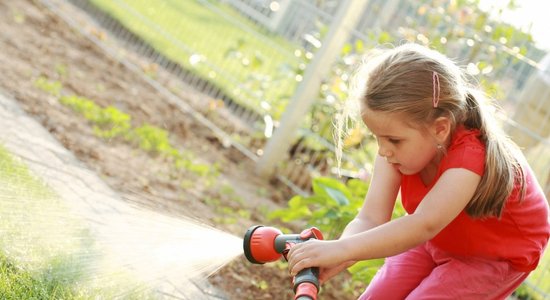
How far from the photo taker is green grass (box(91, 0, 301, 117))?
7.16 meters

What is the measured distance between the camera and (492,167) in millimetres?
2795

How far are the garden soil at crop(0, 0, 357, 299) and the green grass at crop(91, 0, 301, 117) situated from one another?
0.93 feet

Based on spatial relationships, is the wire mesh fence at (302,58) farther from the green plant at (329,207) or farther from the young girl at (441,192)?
the young girl at (441,192)

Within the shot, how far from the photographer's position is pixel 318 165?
6.49 m

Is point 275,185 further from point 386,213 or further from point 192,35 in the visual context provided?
point 386,213

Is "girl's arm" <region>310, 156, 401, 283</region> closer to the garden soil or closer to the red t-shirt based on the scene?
the red t-shirt

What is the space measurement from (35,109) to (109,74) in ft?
7.08

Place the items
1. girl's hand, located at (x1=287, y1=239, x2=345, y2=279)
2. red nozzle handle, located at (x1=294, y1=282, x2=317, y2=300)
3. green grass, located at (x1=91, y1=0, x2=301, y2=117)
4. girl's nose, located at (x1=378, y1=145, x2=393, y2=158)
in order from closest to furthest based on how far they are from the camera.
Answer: red nozzle handle, located at (x1=294, y1=282, x2=317, y2=300) < girl's hand, located at (x1=287, y1=239, x2=345, y2=279) < girl's nose, located at (x1=378, y1=145, x2=393, y2=158) < green grass, located at (x1=91, y1=0, x2=301, y2=117)

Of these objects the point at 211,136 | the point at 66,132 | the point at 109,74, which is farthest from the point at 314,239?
the point at 109,74

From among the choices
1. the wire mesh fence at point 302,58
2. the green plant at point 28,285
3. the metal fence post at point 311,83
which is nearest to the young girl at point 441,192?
the green plant at point 28,285

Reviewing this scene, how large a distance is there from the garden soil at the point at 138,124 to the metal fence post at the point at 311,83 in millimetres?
210

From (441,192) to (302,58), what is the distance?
4.07 m

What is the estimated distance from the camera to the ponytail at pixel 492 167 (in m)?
2.80

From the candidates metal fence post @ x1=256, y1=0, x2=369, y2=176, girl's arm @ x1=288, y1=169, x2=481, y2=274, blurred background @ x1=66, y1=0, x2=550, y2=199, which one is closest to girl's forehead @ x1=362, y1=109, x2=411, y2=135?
girl's arm @ x1=288, y1=169, x2=481, y2=274
